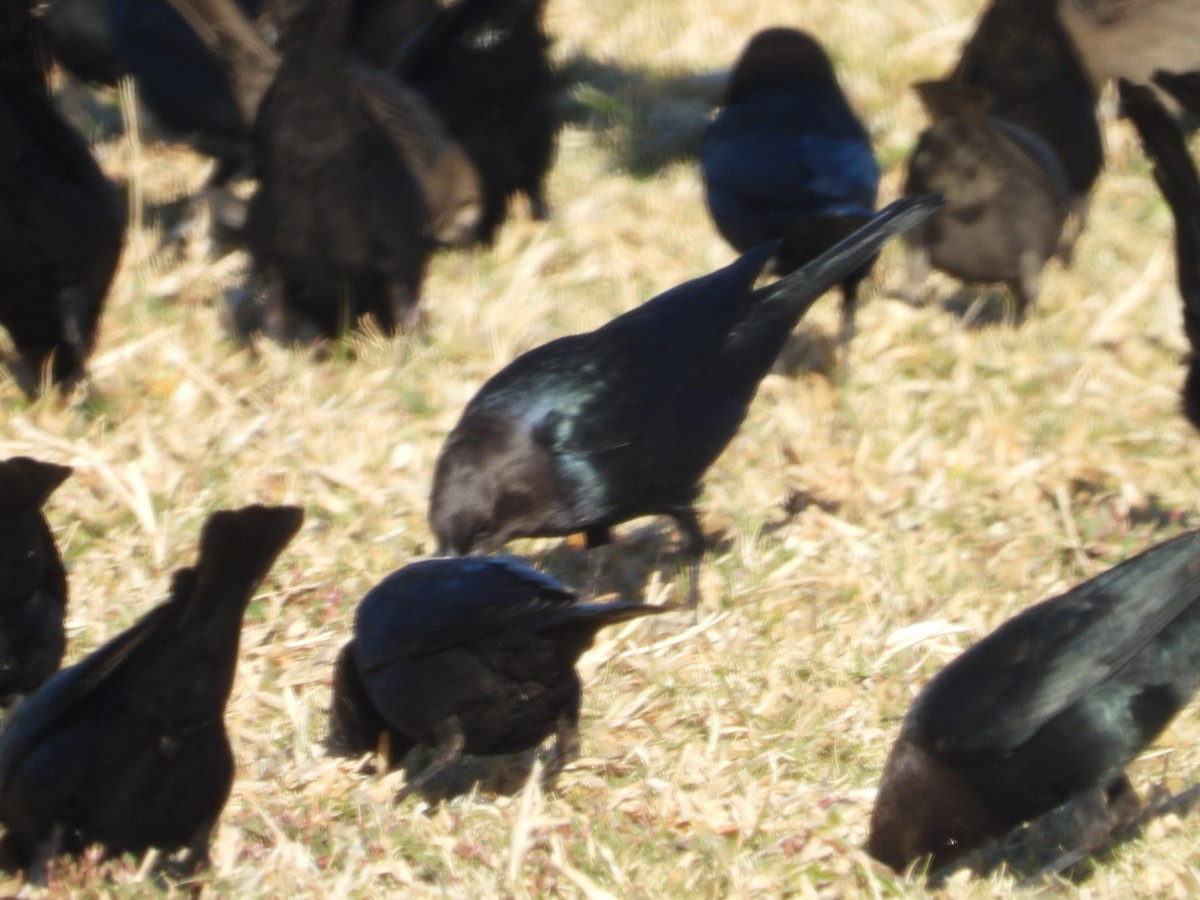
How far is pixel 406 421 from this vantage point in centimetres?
667

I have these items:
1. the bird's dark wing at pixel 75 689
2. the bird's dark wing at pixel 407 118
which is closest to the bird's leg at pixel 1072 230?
the bird's dark wing at pixel 407 118

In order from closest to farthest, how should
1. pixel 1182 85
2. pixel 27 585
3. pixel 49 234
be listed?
pixel 27 585 < pixel 1182 85 < pixel 49 234

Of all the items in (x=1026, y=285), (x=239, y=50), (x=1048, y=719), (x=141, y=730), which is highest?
(x=239, y=50)

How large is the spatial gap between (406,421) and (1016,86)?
359 cm

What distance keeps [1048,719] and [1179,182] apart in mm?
2064

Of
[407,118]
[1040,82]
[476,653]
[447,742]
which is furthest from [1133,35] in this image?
[447,742]

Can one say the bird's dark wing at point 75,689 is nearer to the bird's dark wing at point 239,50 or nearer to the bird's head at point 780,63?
the bird's head at point 780,63

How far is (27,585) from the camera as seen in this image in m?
4.63

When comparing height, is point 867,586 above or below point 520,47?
below

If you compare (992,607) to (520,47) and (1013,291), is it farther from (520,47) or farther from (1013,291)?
(520,47)

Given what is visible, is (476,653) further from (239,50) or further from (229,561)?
(239,50)

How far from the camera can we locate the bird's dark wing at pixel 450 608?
436 centimetres

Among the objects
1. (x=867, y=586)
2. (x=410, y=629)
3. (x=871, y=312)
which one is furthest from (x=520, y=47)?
(x=410, y=629)

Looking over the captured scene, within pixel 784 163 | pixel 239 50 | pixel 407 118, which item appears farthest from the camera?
pixel 239 50
